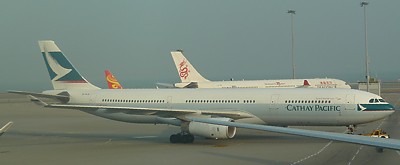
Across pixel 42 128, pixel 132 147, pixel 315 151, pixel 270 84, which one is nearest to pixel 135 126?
pixel 42 128

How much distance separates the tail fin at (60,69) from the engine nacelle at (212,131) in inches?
390

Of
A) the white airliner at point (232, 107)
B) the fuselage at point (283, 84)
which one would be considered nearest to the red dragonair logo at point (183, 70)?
the fuselage at point (283, 84)

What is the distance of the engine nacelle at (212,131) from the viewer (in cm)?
2155

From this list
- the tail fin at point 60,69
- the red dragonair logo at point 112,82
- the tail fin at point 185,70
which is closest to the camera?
the tail fin at point 60,69

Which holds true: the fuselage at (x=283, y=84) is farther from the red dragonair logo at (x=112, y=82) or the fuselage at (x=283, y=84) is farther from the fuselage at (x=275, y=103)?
the fuselage at (x=275, y=103)

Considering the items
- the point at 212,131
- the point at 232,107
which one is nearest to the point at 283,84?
the point at 232,107

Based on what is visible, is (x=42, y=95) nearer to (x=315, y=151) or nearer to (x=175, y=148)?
(x=175, y=148)

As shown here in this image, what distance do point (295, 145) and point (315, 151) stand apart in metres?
1.88

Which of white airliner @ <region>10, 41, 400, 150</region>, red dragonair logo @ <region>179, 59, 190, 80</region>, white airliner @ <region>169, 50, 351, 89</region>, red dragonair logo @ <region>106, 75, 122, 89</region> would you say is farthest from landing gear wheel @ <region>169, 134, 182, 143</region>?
red dragonair logo @ <region>179, 59, 190, 80</region>

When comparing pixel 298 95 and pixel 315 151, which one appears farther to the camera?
pixel 298 95

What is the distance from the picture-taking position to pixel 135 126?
3278 cm

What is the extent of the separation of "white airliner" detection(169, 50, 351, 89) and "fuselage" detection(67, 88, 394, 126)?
30571 millimetres

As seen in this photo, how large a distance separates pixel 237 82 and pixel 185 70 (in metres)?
8.45

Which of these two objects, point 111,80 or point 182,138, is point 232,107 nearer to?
point 182,138
